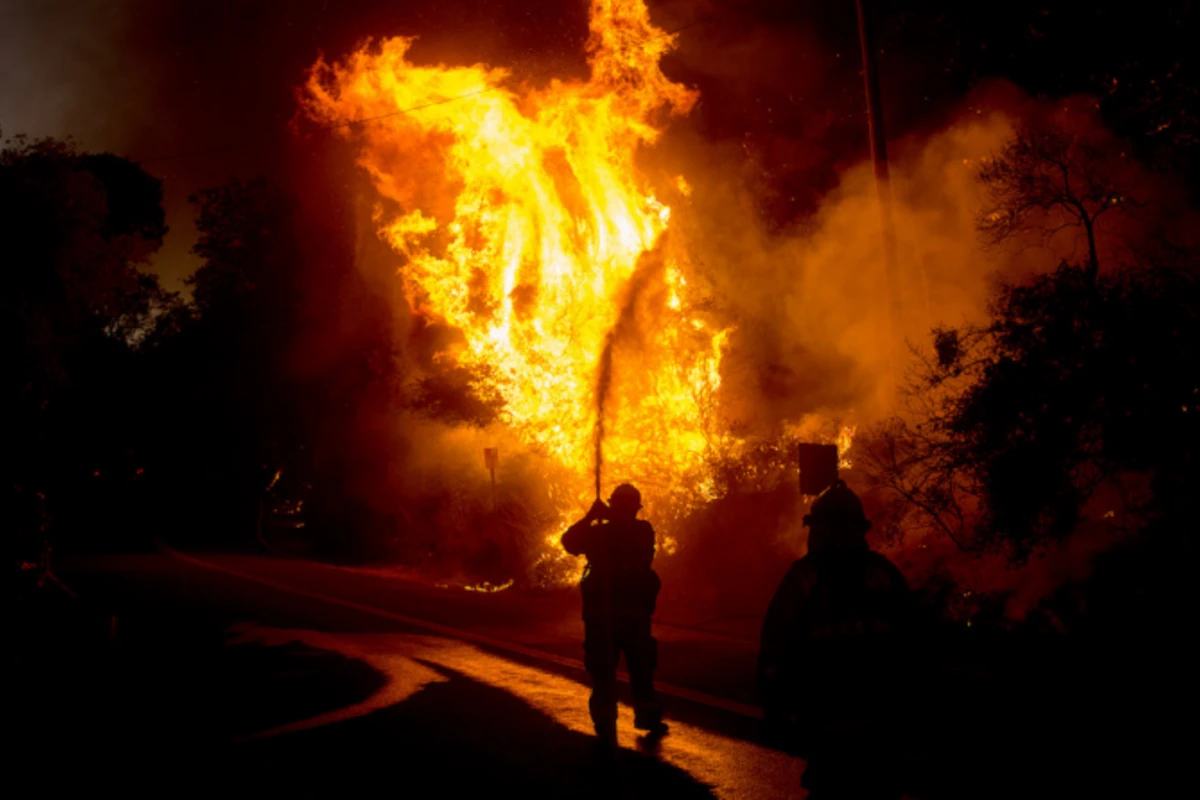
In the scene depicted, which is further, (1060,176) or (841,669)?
(1060,176)

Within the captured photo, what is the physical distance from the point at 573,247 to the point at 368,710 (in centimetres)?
991

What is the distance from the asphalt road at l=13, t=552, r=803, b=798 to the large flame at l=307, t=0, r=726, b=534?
3614 millimetres

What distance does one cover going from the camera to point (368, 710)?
8.21 m

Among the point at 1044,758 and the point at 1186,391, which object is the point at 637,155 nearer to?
the point at 1186,391

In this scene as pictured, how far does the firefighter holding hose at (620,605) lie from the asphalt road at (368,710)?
36cm

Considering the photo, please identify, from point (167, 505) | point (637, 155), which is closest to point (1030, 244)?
point (637, 155)

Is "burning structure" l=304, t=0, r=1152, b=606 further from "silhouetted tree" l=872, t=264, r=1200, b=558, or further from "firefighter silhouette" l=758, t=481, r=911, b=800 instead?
"firefighter silhouette" l=758, t=481, r=911, b=800

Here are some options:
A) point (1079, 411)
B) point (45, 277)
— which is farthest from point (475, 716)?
point (45, 277)

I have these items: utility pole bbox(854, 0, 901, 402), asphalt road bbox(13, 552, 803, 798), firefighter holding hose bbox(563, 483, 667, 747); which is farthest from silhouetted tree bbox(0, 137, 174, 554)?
utility pole bbox(854, 0, 901, 402)

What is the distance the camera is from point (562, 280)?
16.6 metres

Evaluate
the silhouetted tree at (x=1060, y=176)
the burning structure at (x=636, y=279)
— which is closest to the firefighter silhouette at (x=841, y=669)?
the silhouetted tree at (x=1060, y=176)

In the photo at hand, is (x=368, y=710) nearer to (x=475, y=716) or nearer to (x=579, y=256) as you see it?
(x=475, y=716)

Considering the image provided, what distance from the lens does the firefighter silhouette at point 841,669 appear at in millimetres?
4008

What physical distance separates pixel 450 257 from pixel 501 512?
16.8 ft
